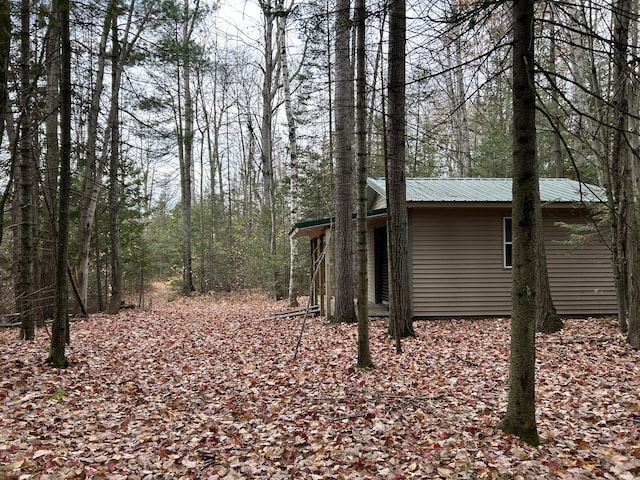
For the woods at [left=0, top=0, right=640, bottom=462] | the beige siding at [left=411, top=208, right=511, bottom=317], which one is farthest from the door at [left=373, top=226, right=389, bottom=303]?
the beige siding at [left=411, top=208, right=511, bottom=317]

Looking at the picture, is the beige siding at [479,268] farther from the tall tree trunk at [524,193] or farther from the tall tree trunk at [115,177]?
the tall tree trunk at [115,177]

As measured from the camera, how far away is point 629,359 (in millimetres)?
6613

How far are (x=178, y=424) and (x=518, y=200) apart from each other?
411 centimetres

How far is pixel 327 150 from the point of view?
19625 mm

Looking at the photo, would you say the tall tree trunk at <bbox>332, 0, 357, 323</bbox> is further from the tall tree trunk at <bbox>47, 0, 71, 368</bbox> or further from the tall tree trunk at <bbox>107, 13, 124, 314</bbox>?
the tall tree trunk at <bbox>107, 13, 124, 314</bbox>

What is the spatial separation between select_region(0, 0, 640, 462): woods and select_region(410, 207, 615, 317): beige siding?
0.53 ft

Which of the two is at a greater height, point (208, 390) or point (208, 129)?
point (208, 129)

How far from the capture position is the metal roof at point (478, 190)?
1056 cm

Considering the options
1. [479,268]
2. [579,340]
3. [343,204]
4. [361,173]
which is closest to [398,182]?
[343,204]

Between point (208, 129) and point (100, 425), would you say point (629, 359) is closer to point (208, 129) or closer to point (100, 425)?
point (100, 425)

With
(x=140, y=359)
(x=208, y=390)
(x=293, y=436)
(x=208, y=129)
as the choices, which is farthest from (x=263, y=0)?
(x=293, y=436)

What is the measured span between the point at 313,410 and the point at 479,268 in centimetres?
755

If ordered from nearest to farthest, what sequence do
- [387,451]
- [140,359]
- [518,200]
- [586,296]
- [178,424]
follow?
[518,200] < [387,451] < [178,424] < [140,359] < [586,296]

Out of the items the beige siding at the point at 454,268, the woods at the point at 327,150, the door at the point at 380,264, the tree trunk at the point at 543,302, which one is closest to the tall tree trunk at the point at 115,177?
the woods at the point at 327,150
